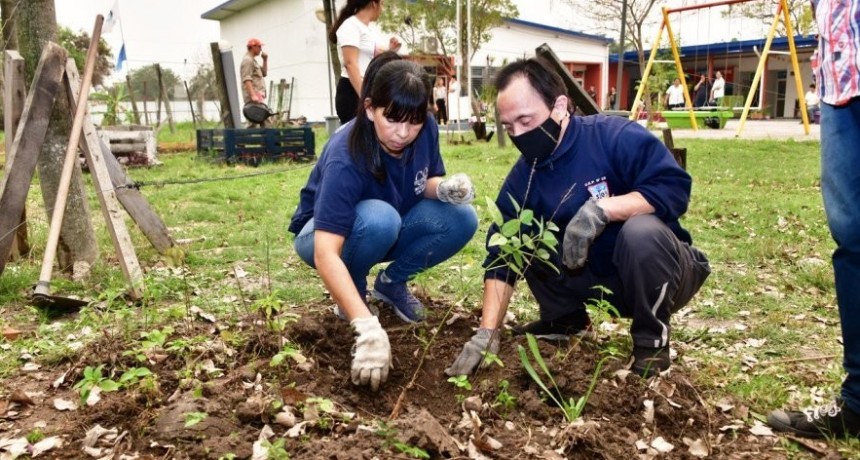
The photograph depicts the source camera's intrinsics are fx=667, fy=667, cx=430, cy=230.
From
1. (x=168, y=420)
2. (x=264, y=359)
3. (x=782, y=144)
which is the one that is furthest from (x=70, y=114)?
(x=782, y=144)

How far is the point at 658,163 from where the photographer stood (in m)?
2.33

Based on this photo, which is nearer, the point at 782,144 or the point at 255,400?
the point at 255,400

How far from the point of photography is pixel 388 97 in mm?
2326

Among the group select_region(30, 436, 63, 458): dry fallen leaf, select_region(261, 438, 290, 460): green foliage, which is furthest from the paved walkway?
select_region(30, 436, 63, 458): dry fallen leaf

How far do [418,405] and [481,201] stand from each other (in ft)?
14.2

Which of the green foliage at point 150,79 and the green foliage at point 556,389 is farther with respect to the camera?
the green foliage at point 150,79

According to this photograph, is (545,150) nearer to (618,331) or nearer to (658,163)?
(658,163)

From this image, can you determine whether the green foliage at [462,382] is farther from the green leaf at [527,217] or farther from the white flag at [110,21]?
the white flag at [110,21]

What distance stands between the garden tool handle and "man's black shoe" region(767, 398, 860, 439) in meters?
3.04

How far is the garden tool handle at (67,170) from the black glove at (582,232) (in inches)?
93.0

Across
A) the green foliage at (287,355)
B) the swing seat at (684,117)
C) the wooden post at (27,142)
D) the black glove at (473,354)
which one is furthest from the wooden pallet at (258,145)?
the swing seat at (684,117)

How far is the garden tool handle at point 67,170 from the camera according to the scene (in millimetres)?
3109

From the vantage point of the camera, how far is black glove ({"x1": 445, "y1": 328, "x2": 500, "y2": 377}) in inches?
92.3

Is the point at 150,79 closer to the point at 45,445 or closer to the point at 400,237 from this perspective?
the point at 400,237
